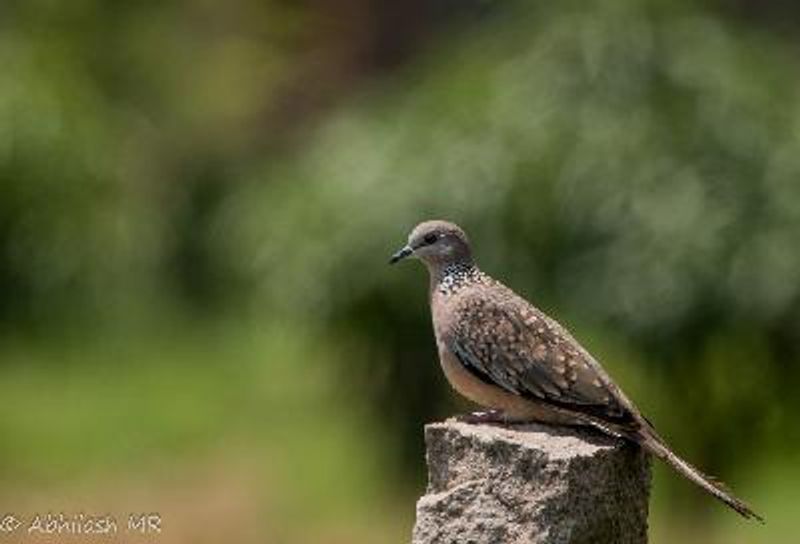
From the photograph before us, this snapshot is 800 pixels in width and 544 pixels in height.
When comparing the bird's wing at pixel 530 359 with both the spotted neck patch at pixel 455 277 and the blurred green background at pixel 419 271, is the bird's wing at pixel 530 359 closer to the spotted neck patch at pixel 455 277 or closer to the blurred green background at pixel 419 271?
the spotted neck patch at pixel 455 277

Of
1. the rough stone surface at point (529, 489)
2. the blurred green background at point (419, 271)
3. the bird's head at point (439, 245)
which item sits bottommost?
the rough stone surface at point (529, 489)

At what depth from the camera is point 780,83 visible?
59.7 feet

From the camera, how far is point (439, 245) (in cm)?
1015

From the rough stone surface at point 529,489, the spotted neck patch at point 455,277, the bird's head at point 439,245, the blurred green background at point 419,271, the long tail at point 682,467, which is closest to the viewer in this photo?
the rough stone surface at point 529,489

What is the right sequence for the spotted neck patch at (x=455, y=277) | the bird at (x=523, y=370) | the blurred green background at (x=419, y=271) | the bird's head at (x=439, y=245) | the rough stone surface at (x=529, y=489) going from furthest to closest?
the blurred green background at (x=419, y=271), the bird's head at (x=439, y=245), the spotted neck patch at (x=455, y=277), the bird at (x=523, y=370), the rough stone surface at (x=529, y=489)

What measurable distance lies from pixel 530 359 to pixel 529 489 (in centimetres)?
86

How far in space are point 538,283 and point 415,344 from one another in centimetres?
109

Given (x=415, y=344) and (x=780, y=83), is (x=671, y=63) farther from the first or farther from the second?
(x=415, y=344)

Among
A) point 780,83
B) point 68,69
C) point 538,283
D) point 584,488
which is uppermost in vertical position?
point 68,69

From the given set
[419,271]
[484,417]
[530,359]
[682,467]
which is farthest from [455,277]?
[419,271]

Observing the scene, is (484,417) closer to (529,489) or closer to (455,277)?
(529,489)

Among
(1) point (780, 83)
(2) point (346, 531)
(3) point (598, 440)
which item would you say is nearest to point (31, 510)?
(2) point (346, 531)

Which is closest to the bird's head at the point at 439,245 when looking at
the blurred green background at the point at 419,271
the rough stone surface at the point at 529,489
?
the rough stone surface at the point at 529,489

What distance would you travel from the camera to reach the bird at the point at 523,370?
889 cm
